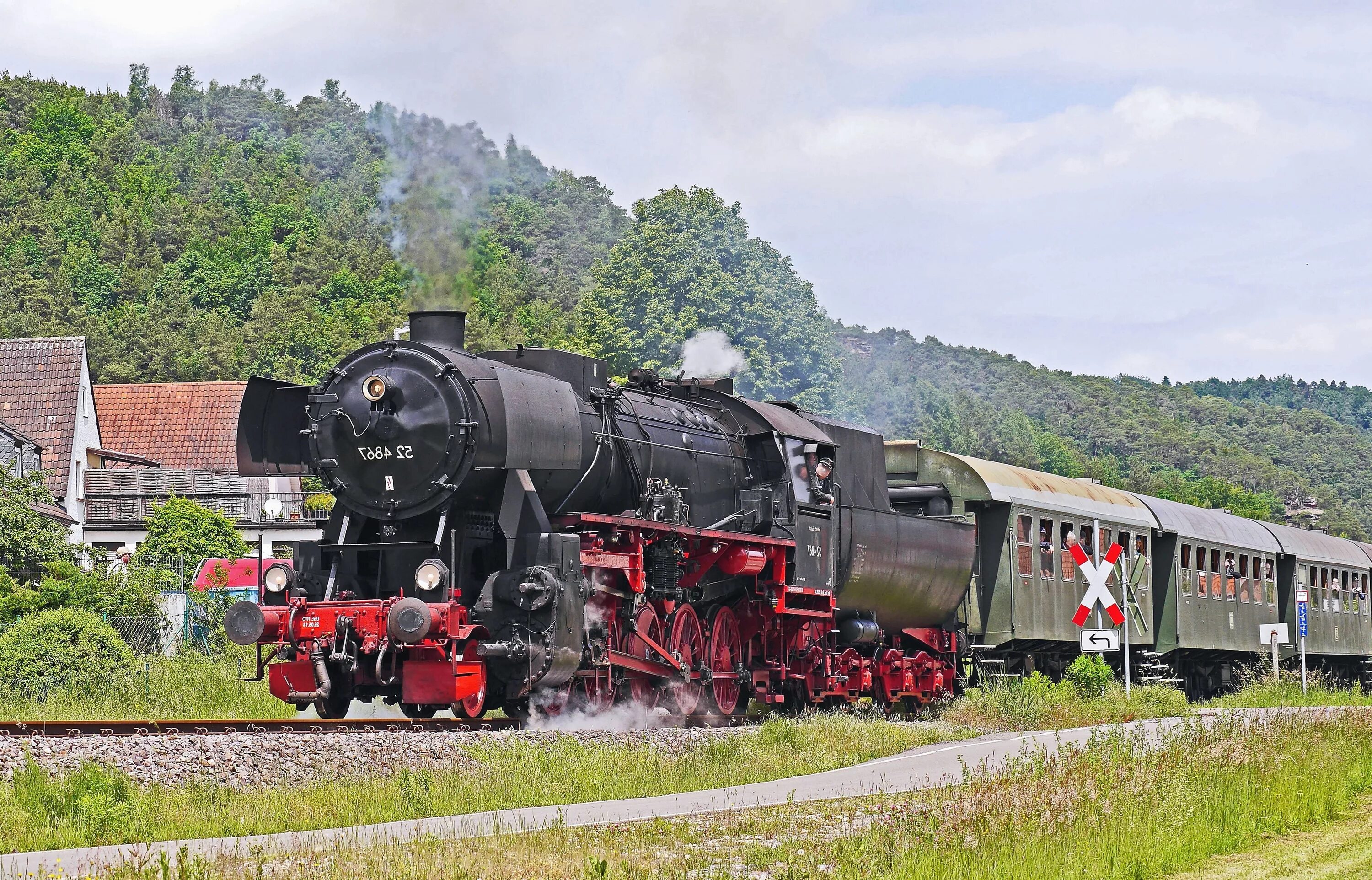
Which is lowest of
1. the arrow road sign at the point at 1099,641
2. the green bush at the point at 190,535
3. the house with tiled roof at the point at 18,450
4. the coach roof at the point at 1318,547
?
the arrow road sign at the point at 1099,641

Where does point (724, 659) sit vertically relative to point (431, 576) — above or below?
below

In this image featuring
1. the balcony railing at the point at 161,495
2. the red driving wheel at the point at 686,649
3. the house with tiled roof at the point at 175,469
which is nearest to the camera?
the red driving wheel at the point at 686,649

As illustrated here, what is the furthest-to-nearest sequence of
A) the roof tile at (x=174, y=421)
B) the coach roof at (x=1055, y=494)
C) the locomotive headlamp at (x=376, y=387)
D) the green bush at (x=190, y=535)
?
the roof tile at (x=174, y=421)
the green bush at (x=190, y=535)
the coach roof at (x=1055, y=494)
the locomotive headlamp at (x=376, y=387)

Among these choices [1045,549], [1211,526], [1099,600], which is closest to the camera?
[1099,600]

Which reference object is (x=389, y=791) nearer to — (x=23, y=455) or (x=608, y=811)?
(x=608, y=811)

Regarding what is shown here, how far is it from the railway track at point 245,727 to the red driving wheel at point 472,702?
0.09 metres

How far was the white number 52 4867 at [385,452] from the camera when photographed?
48.3 feet

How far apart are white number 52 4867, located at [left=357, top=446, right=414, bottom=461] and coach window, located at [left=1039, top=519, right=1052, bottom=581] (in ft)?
40.8

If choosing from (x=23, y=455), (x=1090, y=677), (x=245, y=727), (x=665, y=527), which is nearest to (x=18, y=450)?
(x=23, y=455)

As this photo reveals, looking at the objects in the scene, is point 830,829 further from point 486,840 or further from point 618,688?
point 618,688

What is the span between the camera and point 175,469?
5066 cm

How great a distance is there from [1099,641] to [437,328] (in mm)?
9108

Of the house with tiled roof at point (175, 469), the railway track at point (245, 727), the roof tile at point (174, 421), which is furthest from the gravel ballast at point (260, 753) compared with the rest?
the roof tile at point (174, 421)

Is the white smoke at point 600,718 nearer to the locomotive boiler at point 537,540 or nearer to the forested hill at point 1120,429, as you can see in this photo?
the locomotive boiler at point 537,540
